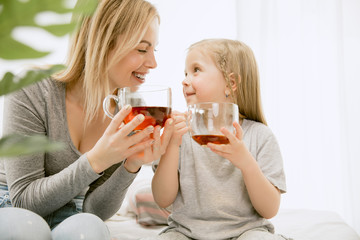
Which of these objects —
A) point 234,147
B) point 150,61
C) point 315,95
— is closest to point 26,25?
point 234,147

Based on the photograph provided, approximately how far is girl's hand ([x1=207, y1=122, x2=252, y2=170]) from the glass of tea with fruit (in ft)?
0.06

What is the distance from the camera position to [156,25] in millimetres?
1521

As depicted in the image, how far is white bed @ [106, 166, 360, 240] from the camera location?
1.56 meters

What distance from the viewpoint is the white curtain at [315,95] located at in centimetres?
316

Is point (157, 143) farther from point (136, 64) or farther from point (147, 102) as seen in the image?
point (136, 64)

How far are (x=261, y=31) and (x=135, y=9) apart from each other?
220 centimetres

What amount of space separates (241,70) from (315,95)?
1.92 m

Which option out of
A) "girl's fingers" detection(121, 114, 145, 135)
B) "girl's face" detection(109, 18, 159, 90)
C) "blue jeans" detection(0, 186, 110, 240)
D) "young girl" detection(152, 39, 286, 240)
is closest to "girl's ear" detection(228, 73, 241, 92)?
"young girl" detection(152, 39, 286, 240)

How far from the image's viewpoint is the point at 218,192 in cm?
131

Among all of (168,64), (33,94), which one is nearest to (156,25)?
(33,94)

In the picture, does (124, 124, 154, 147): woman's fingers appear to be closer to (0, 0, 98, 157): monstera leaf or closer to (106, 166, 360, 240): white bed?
(106, 166, 360, 240): white bed

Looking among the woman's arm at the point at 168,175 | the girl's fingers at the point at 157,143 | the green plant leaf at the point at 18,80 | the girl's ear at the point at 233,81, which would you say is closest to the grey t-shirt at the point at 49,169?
the woman's arm at the point at 168,175

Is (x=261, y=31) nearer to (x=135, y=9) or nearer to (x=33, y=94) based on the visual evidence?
(x=135, y=9)

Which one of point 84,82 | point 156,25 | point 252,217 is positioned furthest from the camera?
point 156,25
